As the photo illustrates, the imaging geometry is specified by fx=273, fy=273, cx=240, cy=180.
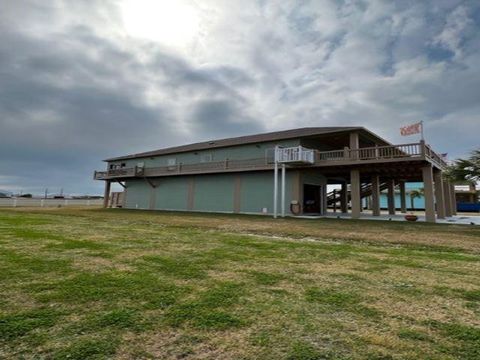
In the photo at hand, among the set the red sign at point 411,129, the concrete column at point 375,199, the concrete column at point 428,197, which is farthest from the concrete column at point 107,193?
the concrete column at point 428,197

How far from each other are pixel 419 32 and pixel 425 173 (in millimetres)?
7643

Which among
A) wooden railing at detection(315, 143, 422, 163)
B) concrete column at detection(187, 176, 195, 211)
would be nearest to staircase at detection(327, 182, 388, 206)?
wooden railing at detection(315, 143, 422, 163)

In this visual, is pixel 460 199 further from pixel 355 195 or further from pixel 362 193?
pixel 355 195

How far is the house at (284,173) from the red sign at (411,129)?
1202mm

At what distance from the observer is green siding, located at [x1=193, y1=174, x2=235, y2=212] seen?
2322cm

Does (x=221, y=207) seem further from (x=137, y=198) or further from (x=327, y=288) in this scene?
(x=327, y=288)

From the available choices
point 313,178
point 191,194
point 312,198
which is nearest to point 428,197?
point 313,178

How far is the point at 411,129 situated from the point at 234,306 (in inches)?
695

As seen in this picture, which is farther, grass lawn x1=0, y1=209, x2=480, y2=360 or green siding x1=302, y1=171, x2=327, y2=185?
green siding x1=302, y1=171, x2=327, y2=185

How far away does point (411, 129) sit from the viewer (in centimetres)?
1645

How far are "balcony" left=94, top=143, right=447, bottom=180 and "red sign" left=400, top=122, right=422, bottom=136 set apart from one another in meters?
1.11

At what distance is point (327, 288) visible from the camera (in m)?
3.55

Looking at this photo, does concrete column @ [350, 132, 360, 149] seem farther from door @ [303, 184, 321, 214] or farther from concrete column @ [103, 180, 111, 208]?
concrete column @ [103, 180, 111, 208]

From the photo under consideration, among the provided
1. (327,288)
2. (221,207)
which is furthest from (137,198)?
(327,288)
